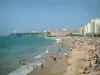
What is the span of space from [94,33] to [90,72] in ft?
11.4

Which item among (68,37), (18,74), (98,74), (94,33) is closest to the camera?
(98,74)

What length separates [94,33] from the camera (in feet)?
25.1

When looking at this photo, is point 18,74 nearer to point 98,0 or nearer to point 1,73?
point 1,73

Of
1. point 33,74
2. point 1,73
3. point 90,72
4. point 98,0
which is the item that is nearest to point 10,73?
point 1,73

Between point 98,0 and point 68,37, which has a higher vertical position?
point 98,0

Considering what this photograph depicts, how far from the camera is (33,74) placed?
4797mm

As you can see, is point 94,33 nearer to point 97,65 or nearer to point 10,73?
point 97,65

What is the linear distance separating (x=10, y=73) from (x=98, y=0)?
93.1 inches

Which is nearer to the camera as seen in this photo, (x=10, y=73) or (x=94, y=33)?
(x=10, y=73)

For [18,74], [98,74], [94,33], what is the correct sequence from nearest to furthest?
1. [98,74]
2. [18,74]
3. [94,33]

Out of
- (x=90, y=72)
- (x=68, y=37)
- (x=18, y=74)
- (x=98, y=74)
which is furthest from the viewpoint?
(x=68, y=37)

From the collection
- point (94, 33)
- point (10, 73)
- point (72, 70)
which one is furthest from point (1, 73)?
point (94, 33)

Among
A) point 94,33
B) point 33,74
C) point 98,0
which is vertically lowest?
point 33,74

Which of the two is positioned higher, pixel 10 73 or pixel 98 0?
pixel 98 0
